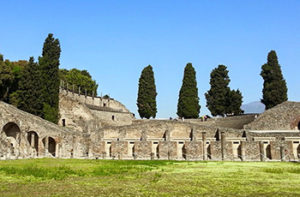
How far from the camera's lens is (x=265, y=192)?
9.84 meters

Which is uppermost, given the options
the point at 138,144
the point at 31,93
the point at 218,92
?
the point at 218,92

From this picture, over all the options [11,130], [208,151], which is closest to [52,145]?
[11,130]

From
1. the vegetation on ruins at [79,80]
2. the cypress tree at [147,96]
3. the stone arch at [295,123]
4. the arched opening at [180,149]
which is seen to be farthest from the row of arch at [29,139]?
the vegetation on ruins at [79,80]

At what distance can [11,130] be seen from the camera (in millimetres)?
32531

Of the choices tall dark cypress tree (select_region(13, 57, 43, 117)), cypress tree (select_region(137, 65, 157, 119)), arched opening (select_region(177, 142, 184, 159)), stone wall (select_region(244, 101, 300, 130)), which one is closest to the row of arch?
tall dark cypress tree (select_region(13, 57, 43, 117))

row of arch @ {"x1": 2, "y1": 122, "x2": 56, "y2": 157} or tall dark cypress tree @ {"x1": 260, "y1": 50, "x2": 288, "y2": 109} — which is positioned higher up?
tall dark cypress tree @ {"x1": 260, "y1": 50, "x2": 288, "y2": 109}

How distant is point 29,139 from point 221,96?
2994 cm

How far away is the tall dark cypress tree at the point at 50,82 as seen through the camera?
39.0m

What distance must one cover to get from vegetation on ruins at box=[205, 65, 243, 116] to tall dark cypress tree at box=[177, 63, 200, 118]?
2219 millimetres

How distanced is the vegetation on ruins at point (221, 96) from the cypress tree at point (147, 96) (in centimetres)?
A: 959

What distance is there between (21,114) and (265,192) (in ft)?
92.2

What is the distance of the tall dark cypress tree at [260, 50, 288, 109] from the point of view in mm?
44438

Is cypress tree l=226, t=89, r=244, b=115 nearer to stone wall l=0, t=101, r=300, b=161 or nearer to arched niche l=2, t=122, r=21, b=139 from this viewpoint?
stone wall l=0, t=101, r=300, b=161

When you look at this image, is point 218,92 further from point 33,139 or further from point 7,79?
point 7,79
